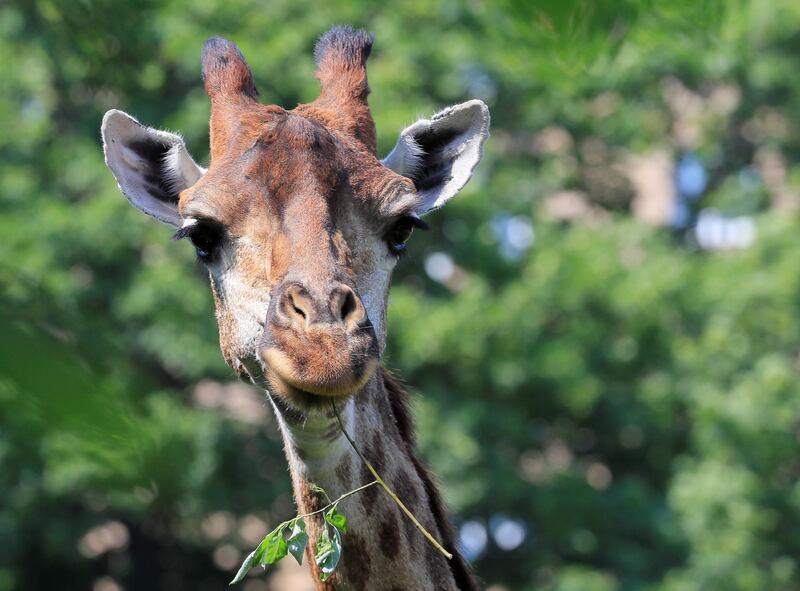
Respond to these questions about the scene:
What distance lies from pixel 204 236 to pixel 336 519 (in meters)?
1.24

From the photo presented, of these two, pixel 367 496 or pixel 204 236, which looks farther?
pixel 204 236

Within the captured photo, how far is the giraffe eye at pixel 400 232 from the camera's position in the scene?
4.81 metres

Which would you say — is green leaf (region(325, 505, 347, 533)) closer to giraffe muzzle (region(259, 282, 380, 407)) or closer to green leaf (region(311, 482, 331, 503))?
green leaf (region(311, 482, 331, 503))

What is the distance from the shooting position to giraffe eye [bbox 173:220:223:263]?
15.2 ft

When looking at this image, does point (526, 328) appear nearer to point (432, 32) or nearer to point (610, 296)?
point (610, 296)

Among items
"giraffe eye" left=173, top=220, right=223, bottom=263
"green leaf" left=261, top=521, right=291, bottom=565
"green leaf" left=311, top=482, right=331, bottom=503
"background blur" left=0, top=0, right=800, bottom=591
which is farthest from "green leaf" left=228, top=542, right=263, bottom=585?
"background blur" left=0, top=0, right=800, bottom=591

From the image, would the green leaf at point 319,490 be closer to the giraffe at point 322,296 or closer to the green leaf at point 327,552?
the giraffe at point 322,296

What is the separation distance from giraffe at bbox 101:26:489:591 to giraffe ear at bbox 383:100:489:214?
0.31 m

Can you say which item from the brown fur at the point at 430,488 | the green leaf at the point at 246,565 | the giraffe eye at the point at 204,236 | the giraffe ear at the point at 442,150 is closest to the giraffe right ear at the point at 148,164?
the giraffe eye at the point at 204,236

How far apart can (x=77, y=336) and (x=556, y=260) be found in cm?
1939

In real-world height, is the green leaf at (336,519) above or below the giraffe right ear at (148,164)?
below

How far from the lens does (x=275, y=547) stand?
13.4 ft

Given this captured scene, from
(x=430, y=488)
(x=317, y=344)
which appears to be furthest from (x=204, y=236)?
(x=430, y=488)

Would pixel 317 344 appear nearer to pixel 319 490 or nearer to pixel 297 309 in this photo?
pixel 297 309
